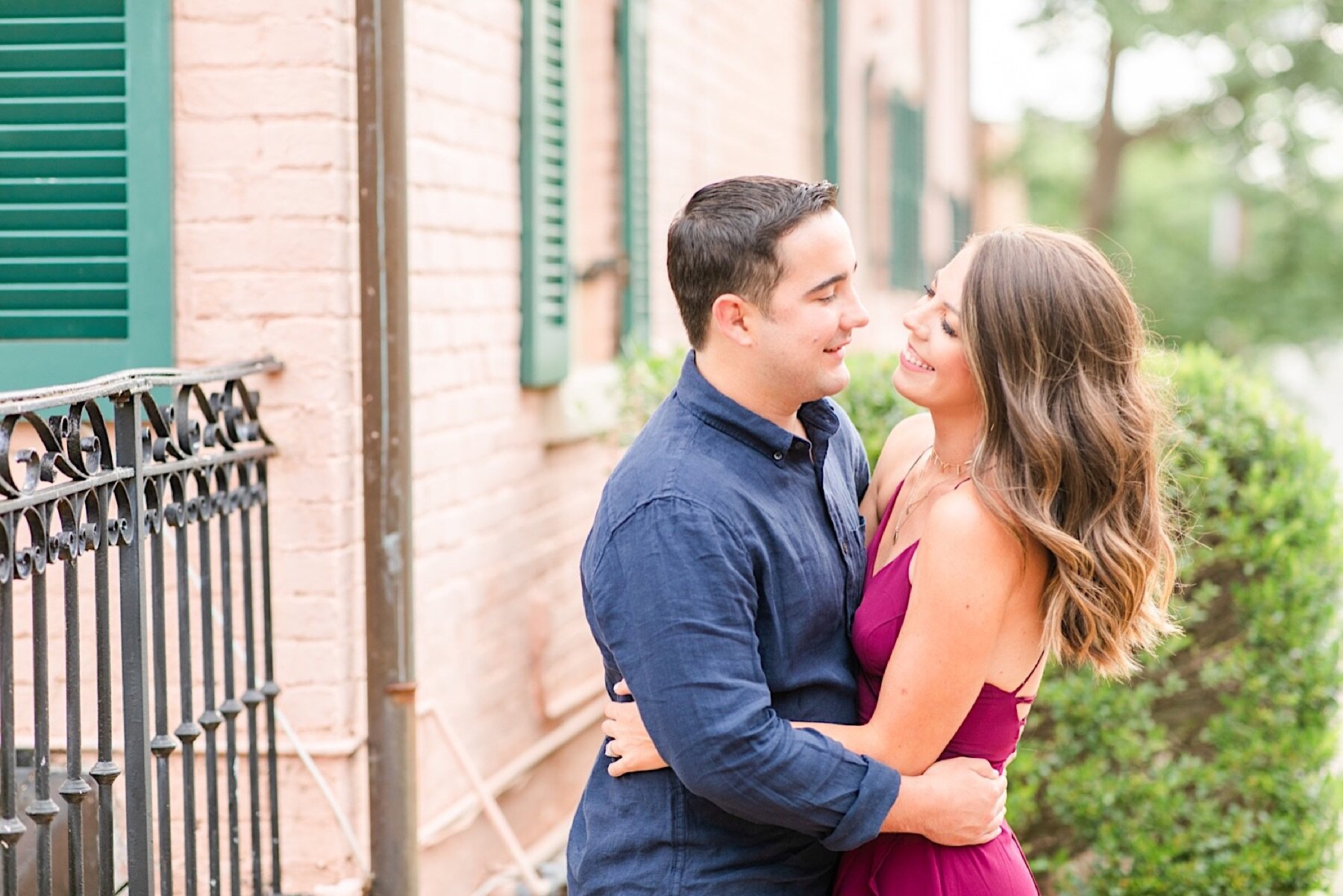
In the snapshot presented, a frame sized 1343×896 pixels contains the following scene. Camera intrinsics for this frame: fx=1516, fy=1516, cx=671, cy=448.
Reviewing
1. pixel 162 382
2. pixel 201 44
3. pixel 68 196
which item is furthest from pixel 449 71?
pixel 162 382

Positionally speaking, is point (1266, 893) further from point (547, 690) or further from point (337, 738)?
point (337, 738)

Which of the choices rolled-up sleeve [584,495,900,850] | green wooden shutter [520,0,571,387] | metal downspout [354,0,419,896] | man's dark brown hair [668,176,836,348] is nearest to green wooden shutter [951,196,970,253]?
green wooden shutter [520,0,571,387]

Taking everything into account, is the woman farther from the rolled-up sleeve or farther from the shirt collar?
the shirt collar

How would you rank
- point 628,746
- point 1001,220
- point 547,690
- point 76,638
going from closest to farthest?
point 628,746, point 76,638, point 547,690, point 1001,220

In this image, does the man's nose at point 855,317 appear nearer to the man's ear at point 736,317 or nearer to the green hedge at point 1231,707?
the man's ear at point 736,317

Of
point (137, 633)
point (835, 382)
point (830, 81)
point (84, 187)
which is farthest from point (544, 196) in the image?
point (830, 81)

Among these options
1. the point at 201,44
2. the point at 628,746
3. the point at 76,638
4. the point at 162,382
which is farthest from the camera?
the point at 201,44

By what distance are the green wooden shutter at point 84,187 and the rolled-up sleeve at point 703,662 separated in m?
1.78

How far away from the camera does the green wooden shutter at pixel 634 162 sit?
6066 mm

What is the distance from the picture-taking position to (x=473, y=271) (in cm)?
455

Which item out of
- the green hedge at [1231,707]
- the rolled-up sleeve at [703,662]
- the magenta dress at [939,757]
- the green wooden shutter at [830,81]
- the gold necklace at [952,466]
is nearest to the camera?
the rolled-up sleeve at [703,662]

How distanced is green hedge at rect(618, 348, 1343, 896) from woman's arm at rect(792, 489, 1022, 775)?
225 cm

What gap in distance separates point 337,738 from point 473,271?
4.97 feet

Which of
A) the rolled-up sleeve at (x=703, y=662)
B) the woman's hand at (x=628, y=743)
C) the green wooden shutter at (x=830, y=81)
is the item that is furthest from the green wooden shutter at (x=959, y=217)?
the rolled-up sleeve at (x=703, y=662)
